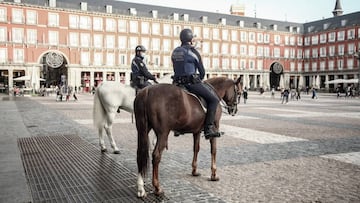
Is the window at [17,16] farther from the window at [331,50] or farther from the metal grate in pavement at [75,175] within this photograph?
the window at [331,50]

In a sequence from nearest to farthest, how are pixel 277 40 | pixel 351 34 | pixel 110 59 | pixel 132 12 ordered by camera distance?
pixel 110 59 < pixel 132 12 < pixel 351 34 < pixel 277 40

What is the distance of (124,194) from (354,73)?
68349 millimetres

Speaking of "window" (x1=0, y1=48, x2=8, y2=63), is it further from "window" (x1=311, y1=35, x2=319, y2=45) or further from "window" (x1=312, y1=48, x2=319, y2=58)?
"window" (x1=311, y1=35, x2=319, y2=45)

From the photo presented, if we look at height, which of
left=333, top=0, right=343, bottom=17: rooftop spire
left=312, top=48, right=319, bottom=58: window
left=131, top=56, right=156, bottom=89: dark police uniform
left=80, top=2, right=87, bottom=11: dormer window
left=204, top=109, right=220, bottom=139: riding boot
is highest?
left=333, top=0, right=343, bottom=17: rooftop spire

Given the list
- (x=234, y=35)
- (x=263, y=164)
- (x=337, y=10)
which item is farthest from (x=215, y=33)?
(x=263, y=164)

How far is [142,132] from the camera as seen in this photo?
4.65 meters

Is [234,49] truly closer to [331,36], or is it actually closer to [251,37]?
[251,37]

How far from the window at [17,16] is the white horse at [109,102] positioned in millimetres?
47865

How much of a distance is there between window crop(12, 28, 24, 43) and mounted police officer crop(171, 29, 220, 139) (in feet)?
165

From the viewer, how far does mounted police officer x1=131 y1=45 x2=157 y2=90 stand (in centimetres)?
714

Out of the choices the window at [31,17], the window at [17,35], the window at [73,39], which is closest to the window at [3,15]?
the window at [17,35]

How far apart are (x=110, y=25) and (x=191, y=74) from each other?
53.4 metres

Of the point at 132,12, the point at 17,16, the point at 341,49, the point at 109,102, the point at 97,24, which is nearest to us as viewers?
the point at 109,102

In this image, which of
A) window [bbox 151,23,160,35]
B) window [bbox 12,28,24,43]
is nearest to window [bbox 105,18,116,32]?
window [bbox 151,23,160,35]
